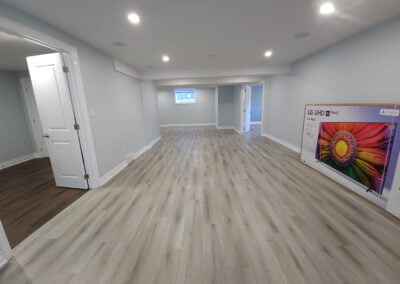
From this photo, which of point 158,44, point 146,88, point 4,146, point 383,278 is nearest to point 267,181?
point 383,278

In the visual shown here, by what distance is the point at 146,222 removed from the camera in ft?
6.48

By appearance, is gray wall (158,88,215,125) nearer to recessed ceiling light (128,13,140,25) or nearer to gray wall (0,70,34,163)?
gray wall (0,70,34,163)

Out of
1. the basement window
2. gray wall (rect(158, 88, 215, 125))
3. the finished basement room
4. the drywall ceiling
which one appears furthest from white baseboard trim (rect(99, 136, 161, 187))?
the basement window

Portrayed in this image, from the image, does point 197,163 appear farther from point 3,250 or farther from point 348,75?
point 348,75

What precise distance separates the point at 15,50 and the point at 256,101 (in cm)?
968

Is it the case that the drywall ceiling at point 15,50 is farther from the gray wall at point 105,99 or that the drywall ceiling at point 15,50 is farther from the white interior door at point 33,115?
the gray wall at point 105,99

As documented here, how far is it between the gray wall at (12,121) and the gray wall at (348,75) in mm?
7715

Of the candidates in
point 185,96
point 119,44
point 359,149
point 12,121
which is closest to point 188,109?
point 185,96

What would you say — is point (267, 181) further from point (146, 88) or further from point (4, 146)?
point (4, 146)

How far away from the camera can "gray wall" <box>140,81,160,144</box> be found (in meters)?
5.20

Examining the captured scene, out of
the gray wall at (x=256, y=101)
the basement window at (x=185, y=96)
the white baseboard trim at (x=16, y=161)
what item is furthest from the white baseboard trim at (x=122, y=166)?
the gray wall at (x=256, y=101)

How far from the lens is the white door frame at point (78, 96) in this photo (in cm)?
204

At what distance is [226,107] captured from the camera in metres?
8.57

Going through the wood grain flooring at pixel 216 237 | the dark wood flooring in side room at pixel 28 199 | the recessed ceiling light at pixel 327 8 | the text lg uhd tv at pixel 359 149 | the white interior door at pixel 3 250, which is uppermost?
the recessed ceiling light at pixel 327 8
